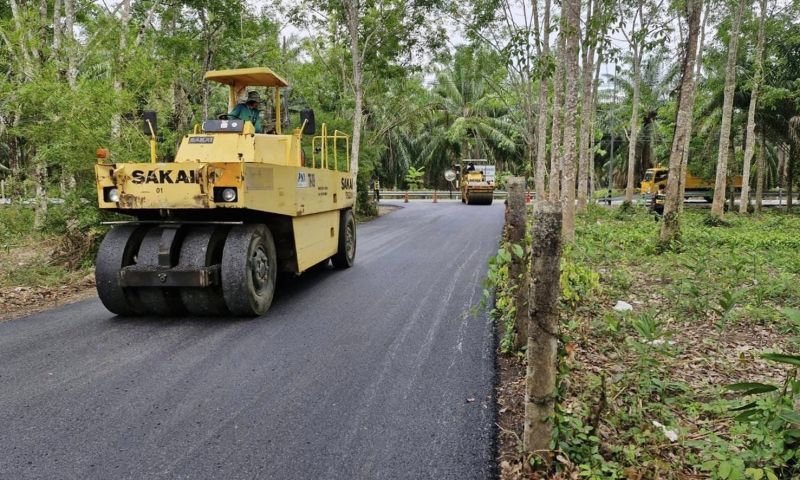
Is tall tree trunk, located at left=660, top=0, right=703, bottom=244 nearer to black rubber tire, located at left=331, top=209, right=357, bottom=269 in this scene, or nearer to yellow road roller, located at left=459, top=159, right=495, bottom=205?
black rubber tire, located at left=331, top=209, right=357, bottom=269

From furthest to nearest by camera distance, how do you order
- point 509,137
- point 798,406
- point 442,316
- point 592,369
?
point 509,137, point 442,316, point 592,369, point 798,406

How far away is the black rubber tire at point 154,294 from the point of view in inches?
234

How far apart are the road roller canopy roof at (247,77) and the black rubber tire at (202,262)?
2460 mm

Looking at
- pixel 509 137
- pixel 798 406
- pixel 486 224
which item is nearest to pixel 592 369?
pixel 798 406

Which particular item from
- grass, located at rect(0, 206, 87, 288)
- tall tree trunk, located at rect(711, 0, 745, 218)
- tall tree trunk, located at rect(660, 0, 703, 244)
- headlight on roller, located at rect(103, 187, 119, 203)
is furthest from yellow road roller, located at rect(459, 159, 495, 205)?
headlight on roller, located at rect(103, 187, 119, 203)

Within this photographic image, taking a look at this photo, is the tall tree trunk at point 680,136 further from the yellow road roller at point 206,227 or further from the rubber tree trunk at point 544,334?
the rubber tree trunk at point 544,334

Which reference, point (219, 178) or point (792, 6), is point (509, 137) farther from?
point (219, 178)

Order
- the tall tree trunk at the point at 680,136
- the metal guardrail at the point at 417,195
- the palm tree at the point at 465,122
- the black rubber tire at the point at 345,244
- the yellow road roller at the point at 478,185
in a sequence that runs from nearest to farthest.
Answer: the tall tree trunk at the point at 680,136, the black rubber tire at the point at 345,244, the yellow road roller at the point at 478,185, the palm tree at the point at 465,122, the metal guardrail at the point at 417,195

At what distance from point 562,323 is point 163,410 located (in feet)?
11.1

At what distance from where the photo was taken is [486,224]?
17.9 m

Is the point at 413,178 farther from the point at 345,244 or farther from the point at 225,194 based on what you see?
the point at 225,194

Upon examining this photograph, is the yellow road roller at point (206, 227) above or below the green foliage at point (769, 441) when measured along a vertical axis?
above

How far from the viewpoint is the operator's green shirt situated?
7.43 metres

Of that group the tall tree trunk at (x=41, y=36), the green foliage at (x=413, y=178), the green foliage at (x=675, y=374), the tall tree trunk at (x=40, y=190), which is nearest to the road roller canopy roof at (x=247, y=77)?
the green foliage at (x=675, y=374)
